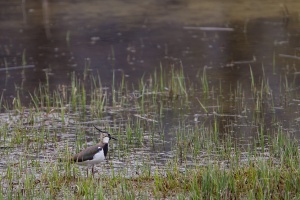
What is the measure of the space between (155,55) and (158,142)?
4.88 m

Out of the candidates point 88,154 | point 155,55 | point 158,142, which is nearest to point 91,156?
point 88,154

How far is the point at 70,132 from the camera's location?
8969 mm

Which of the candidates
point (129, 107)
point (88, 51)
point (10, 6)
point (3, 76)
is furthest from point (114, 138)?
point (10, 6)

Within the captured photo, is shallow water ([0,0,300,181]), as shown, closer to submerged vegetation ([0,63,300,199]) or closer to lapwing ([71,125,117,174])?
submerged vegetation ([0,63,300,199])

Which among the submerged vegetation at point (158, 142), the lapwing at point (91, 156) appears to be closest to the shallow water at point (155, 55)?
the submerged vegetation at point (158, 142)

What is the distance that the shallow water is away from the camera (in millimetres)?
8984

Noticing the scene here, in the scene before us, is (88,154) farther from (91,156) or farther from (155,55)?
(155,55)

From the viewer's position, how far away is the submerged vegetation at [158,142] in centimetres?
659

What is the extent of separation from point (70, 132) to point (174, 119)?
4.41ft

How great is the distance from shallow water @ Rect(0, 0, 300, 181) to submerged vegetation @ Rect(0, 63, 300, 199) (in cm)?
4

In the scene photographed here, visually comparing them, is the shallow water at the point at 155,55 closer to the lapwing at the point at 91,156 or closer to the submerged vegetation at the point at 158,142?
the submerged vegetation at the point at 158,142

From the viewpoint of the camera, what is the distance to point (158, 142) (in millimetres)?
8516

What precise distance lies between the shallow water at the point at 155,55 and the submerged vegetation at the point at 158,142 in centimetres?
4

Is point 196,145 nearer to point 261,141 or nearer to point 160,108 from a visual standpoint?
→ point 261,141
